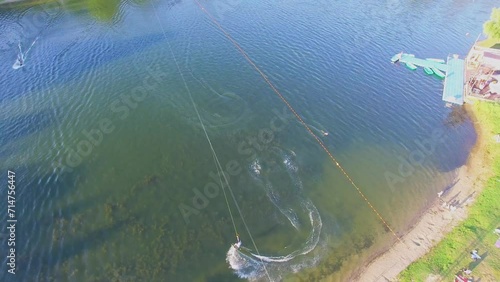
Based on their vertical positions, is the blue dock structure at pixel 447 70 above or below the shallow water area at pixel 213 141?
below

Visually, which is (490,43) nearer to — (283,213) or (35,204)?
(283,213)

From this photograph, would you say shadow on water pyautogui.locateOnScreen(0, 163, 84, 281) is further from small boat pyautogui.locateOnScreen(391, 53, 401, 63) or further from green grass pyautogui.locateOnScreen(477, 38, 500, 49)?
green grass pyautogui.locateOnScreen(477, 38, 500, 49)

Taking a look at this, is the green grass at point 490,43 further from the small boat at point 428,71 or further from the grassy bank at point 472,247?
the grassy bank at point 472,247

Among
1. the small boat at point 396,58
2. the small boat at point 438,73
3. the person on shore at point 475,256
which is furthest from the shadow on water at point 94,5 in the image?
the person on shore at point 475,256

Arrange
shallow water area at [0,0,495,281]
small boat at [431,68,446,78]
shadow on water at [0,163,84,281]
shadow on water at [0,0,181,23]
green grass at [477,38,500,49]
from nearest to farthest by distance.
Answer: shadow on water at [0,163,84,281] < shallow water area at [0,0,495,281] < small boat at [431,68,446,78] < green grass at [477,38,500,49] < shadow on water at [0,0,181,23]

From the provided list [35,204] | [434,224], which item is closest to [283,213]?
[434,224]

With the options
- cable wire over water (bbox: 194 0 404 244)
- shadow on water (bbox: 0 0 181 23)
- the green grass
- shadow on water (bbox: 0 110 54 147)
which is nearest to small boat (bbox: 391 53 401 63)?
the green grass

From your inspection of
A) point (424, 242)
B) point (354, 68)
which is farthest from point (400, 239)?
point (354, 68)

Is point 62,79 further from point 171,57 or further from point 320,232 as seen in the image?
point 320,232
